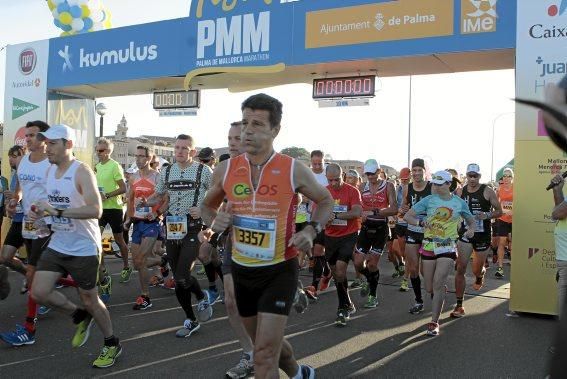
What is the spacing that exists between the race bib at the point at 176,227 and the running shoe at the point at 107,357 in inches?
57.8

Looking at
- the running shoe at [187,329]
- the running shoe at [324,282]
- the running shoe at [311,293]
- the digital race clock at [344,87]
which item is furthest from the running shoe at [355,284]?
the running shoe at [187,329]

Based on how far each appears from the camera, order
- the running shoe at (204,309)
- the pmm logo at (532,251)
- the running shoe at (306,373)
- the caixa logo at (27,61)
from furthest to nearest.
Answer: the caixa logo at (27,61) < the pmm logo at (532,251) < the running shoe at (204,309) < the running shoe at (306,373)

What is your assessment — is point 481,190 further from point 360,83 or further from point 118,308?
point 118,308

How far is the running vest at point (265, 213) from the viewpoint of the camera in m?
3.47

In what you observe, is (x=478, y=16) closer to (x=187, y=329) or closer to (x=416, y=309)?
(x=416, y=309)

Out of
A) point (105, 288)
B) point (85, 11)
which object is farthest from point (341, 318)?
point (85, 11)

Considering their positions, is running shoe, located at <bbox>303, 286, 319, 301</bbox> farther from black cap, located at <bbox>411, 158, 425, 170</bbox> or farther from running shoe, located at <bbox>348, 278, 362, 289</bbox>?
black cap, located at <bbox>411, 158, 425, 170</bbox>

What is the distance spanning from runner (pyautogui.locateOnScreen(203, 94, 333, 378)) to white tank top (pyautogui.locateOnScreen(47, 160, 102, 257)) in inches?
→ 73.0

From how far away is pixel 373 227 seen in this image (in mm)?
8367

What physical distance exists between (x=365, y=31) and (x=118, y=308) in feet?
17.7

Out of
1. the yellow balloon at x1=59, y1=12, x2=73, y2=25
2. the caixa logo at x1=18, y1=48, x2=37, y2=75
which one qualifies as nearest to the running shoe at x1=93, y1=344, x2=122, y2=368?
the caixa logo at x1=18, y1=48, x2=37, y2=75

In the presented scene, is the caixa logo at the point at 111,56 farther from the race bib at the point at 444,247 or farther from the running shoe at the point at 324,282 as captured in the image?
the race bib at the point at 444,247

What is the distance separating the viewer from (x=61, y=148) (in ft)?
15.8

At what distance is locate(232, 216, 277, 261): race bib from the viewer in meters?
3.46
